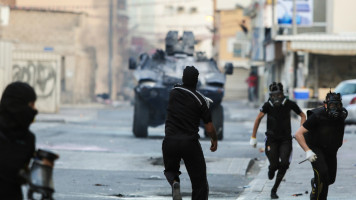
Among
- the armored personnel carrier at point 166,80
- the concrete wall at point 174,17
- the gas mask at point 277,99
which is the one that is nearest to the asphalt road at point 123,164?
the armored personnel carrier at point 166,80

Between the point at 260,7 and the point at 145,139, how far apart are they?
40.2 m

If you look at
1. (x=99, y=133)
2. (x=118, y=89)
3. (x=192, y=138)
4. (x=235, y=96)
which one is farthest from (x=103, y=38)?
(x=192, y=138)

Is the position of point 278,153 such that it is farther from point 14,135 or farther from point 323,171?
point 14,135

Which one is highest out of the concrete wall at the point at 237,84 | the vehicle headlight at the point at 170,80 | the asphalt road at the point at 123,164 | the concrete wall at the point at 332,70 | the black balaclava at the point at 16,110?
the black balaclava at the point at 16,110

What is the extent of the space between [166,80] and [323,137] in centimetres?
1418

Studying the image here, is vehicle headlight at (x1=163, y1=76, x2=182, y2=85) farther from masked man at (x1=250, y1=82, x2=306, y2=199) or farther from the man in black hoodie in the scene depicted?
the man in black hoodie

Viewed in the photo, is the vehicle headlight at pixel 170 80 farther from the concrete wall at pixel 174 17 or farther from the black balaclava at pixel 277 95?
the concrete wall at pixel 174 17

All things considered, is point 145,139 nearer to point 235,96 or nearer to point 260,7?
point 260,7

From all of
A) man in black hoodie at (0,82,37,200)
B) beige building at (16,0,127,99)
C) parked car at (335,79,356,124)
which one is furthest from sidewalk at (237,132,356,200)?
beige building at (16,0,127,99)

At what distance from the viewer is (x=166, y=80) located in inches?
944

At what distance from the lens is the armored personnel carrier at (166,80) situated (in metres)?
23.5

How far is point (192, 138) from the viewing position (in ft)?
31.3

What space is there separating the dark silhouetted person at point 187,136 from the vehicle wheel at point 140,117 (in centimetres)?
1411

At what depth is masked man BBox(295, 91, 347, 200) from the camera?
9.76 metres
